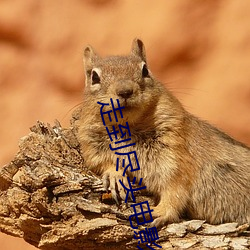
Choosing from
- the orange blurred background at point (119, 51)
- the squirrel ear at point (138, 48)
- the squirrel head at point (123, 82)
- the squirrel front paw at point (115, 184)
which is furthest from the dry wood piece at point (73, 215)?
the orange blurred background at point (119, 51)

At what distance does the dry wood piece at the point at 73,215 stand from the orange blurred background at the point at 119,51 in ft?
2.98

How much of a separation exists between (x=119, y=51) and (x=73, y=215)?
3.61 feet

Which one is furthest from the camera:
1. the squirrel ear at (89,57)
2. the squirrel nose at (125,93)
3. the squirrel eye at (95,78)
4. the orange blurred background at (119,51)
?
the orange blurred background at (119,51)

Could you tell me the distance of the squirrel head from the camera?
1.34 m

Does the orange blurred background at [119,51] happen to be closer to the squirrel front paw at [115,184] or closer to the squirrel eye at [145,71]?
the squirrel eye at [145,71]

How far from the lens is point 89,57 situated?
160 centimetres

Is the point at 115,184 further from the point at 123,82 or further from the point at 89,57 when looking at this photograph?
the point at 89,57

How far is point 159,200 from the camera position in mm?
1442

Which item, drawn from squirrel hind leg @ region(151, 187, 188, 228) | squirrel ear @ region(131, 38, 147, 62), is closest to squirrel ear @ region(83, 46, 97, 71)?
squirrel ear @ region(131, 38, 147, 62)

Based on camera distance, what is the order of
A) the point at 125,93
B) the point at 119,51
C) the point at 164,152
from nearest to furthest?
the point at 125,93
the point at 164,152
the point at 119,51

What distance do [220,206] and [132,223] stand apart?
0.92 feet

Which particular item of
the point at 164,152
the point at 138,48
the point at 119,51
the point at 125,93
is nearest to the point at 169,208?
the point at 164,152

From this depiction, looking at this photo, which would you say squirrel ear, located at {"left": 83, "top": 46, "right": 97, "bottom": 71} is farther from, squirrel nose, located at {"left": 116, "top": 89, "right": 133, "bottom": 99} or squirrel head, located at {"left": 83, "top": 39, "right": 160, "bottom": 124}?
squirrel nose, located at {"left": 116, "top": 89, "right": 133, "bottom": 99}

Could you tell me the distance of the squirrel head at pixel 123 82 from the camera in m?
1.34
